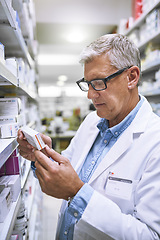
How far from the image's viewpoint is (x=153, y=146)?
1.00 metres

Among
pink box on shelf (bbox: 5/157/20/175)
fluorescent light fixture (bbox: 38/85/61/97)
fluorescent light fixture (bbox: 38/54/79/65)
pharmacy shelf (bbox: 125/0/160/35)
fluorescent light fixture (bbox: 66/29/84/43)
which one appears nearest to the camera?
pink box on shelf (bbox: 5/157/20/175)

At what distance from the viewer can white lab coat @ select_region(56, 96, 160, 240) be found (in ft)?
2.83

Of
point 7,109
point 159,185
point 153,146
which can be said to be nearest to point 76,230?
point 159,185

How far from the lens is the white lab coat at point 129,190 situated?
2.83 ft

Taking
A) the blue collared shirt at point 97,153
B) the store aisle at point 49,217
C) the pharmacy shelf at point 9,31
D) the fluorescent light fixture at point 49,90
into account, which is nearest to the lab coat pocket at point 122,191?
the blue collared shirt at point 97,153

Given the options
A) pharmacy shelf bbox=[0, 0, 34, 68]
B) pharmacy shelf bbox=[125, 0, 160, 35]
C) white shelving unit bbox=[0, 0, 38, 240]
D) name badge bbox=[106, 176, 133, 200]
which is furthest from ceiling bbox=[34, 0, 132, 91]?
name badge bbox=[106, 176, 133, 200]

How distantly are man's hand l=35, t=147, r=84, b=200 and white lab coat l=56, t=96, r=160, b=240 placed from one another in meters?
0.12

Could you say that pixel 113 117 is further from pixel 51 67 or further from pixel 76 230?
pixel 51 67

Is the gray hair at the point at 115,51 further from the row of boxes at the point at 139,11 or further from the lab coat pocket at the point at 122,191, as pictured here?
the row of boxes at the point at 139,11

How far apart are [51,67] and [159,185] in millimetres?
8249

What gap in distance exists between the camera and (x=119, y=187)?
1039mm

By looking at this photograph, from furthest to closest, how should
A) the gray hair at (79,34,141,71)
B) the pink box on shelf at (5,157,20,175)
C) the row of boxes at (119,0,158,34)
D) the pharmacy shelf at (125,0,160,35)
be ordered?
the row of boxes at (119,0,158,34) → the pharmacy shelf at (125,0,160,35) → the pink box on shelf at (5,157,20,175) → the gray hair at (79,34,141,71)

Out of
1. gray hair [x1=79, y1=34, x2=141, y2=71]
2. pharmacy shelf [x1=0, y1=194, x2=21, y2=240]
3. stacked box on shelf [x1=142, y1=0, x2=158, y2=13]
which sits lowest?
pharmacy shelf [x1=0, y1=194, x2=21, y2=240]

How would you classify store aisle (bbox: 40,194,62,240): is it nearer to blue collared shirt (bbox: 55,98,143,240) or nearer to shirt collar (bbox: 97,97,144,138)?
blue collared shirt (bbox: 55,98,143,240)
